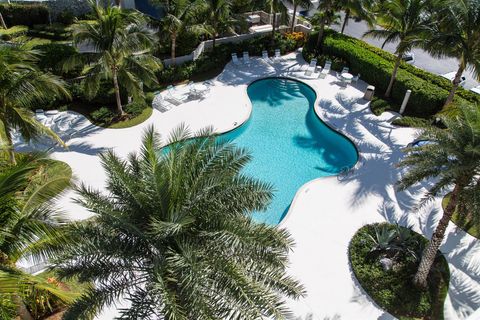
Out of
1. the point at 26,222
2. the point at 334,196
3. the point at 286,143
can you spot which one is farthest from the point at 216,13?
the point at 26,222

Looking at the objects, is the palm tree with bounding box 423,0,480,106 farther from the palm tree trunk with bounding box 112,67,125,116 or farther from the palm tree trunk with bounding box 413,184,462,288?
the palm tree trunk with bounding box 112,67,125,116

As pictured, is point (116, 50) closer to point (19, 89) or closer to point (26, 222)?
point (19, 89)

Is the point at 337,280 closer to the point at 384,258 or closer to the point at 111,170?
the point at 384,258

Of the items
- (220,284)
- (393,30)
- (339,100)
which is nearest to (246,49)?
(339,100)

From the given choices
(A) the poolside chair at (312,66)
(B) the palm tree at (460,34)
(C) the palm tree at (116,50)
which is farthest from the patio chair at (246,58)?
(B) the palm tree at (460,34)

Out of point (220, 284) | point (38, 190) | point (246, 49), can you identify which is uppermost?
point (38, 190)

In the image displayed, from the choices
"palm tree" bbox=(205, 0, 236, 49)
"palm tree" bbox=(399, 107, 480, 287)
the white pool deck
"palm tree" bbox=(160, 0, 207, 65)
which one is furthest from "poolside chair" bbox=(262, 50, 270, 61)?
"palm tree" bbox=(399, 107, 480, 287)
